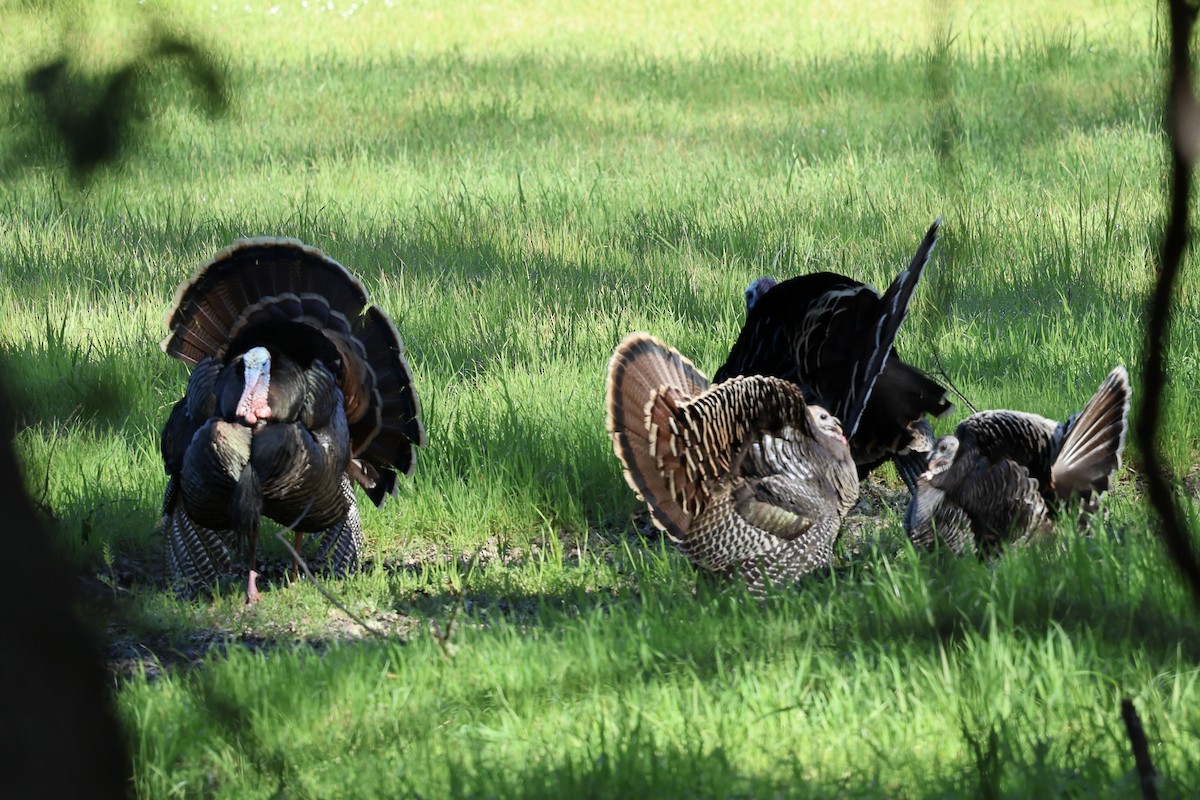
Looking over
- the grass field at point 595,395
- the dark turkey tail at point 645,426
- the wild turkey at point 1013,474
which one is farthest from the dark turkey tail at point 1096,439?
the dark turkey tail at point 645,426

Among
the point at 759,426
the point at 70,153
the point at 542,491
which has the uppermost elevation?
the point at 70,153

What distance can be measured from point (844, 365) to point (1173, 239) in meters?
4.02

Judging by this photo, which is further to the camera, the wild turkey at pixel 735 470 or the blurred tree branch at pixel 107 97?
the wild turkey at pixel 735 470

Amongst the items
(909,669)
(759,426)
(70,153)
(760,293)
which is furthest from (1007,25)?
(70,153)

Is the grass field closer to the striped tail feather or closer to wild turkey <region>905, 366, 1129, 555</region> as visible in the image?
wild turkey <region>905, 366, 1129, 555</region>

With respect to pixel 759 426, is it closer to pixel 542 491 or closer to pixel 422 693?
pixel 542 491

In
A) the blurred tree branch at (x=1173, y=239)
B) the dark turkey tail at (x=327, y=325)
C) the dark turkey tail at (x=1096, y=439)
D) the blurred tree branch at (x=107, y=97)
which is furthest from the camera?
the dark turkey tail at (x=327, y=325)

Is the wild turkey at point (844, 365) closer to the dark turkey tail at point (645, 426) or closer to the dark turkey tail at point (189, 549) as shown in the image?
the dark turkey tail at point (645, 426)

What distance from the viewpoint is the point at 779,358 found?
5664 millimetres

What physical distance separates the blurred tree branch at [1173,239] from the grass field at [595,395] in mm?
145

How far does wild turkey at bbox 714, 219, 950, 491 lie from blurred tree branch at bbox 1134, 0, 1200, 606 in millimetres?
3499

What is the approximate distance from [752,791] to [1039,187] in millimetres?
7983

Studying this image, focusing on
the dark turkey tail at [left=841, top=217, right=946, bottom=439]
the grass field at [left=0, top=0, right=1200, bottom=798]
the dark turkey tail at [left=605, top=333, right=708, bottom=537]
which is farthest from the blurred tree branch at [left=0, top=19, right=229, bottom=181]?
the dark turkey tail at [left=841, top=217, right=946, bottom=439]

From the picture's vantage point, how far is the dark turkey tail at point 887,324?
4.86 metres
